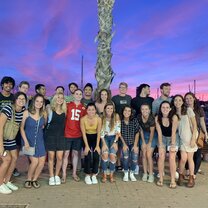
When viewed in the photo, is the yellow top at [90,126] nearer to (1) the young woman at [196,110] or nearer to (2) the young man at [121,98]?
(2) the young man at [121,98]

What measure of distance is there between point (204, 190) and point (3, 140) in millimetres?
3968

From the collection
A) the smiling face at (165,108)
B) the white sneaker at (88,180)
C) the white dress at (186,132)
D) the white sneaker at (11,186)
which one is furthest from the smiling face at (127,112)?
the white sneaker at (11,186)

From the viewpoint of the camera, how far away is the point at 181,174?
6.25 m

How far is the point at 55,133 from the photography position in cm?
616

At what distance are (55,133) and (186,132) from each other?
8.89 feet

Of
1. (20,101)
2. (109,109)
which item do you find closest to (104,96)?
(109,109)

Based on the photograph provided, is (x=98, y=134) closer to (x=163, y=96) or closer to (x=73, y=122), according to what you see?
(x=73, y=122)

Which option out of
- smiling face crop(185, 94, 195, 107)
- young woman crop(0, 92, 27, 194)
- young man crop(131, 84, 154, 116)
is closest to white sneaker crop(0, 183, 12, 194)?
young woman crop(0, 92, 27, 194)

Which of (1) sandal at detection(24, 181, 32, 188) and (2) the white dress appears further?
(2) the white dress

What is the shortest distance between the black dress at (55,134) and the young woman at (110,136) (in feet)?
2.91

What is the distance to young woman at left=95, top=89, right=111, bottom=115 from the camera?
6.73 m

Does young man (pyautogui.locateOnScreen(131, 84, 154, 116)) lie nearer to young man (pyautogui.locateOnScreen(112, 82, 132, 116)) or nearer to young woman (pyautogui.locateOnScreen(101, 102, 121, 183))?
young man (pyautogui.locateOnScreen(112, 82, 132, 116))

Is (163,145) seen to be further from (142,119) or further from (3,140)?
(3,140)

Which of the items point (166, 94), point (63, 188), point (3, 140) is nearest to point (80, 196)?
point (63, 188)
